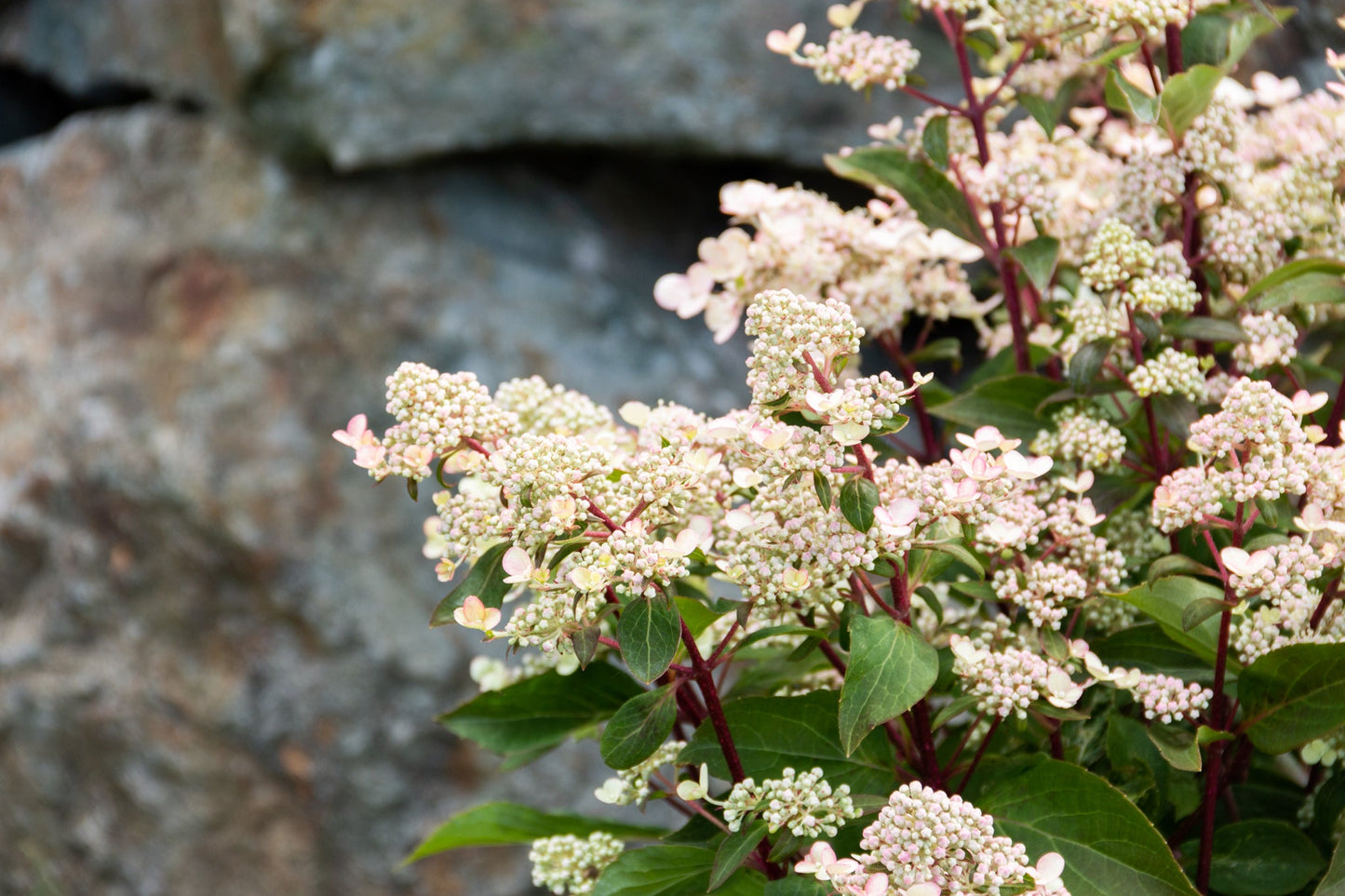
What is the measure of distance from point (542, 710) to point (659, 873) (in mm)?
108

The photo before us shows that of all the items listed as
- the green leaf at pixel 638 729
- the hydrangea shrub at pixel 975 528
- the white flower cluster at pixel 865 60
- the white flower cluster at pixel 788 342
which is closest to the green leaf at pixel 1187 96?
the hydrangea shrub at pixel 975 528

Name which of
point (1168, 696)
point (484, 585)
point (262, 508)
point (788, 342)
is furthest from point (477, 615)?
point (262, 508)

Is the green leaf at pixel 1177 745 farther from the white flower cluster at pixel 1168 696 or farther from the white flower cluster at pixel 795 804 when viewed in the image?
the white flower cluster at pixel 795 804

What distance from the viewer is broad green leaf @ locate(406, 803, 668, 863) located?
55 cm

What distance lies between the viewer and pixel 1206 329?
0.47 meters

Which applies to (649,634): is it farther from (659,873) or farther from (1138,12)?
(1138,12)

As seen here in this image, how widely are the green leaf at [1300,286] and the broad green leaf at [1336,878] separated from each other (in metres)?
0.22

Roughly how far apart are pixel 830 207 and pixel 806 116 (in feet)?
2.92

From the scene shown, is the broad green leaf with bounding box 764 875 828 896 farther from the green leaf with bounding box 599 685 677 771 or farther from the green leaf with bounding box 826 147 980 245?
the green leaf with bounding box 826 147 980 245

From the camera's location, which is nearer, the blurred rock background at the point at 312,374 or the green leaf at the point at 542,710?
the green leaf at the point at 542,710

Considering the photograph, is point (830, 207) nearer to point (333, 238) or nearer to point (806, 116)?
point (806, 116)

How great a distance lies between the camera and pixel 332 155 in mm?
1376

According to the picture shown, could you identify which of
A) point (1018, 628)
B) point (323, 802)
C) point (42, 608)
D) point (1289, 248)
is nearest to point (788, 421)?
point (1018, 628)

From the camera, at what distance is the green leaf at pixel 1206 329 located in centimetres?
47
